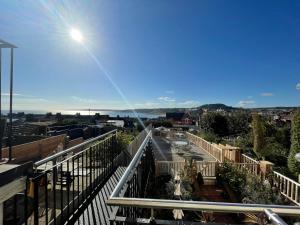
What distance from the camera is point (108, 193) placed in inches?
135

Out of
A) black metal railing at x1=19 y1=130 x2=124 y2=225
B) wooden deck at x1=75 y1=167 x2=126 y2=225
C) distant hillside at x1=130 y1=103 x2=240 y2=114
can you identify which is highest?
distant hillside at x1=130 y1=103 x2=240 y2=114

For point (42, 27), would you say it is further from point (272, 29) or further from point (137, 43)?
point (272, 29)

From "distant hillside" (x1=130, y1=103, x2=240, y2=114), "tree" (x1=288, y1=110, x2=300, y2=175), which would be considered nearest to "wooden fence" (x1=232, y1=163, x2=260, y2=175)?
"tree" (x1=288, y1=110, x2=300, y2=175)

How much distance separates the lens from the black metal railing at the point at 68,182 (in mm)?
1827

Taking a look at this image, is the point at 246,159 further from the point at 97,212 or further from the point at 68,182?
the point at 68,182

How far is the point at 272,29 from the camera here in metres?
12.0

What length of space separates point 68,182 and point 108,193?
3.63ft

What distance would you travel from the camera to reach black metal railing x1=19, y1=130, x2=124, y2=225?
1827 mm

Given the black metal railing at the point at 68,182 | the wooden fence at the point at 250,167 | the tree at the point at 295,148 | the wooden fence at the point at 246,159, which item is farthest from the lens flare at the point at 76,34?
the tree at the point at 295,148

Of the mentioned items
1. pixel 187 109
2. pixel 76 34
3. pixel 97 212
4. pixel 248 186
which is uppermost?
pixel 76 34

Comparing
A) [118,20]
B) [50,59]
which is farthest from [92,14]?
[50,59]

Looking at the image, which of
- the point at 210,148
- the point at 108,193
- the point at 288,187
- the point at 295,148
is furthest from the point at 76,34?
the point at 210,148

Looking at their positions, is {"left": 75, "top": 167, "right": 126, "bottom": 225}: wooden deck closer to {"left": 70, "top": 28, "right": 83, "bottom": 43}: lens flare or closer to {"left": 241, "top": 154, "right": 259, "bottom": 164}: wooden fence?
{"left": 70, "top": 28, "right": 83, "bottom": 43}: lens flare

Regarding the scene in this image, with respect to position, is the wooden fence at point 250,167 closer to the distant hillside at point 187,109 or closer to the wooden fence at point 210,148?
the wooden fence at point 210,148
